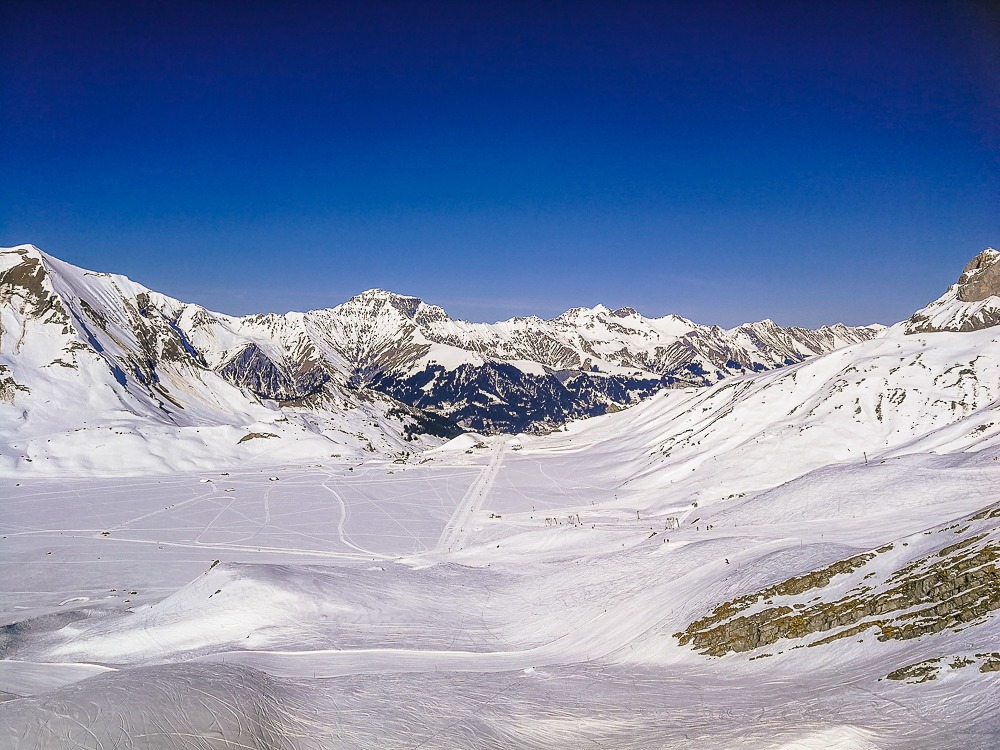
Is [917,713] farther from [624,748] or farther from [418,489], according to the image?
[418,489]

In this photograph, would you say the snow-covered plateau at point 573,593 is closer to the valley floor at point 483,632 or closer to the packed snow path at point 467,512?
the valley floor at point 483,632

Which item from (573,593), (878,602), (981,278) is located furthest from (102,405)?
(981,278)

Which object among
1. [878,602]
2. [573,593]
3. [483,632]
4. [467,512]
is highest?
[878,602]

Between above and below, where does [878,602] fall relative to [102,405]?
below

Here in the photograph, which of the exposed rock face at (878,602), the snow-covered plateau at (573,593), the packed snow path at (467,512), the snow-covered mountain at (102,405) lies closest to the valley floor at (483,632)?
the snow-covered plateau at (573,593)

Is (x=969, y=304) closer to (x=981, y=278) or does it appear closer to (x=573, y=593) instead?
(x=981, y=278)

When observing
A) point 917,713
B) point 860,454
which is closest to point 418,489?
point 860,454

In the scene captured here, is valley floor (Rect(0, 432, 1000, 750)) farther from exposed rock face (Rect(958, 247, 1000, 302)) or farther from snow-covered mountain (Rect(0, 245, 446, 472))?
exposed rock face (Rect(958, 247, 1000, 302))

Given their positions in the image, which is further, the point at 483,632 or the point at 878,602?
the point at 483,632
